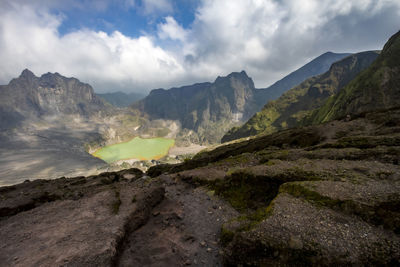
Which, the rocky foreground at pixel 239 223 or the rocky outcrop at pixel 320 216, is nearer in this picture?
the rocky outcrop at pixel 320 216

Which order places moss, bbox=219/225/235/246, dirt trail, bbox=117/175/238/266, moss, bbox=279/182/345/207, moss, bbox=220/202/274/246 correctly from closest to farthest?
moss, bbox=279/182/345/207, moss, bbox=220/202/274/246, dirt trail, bbox=117/175/238/266, moss, bbox=219/225/235/246

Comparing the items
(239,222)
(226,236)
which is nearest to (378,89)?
(239,222)

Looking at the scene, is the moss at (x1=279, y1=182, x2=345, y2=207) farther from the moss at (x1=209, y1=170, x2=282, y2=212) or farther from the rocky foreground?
the moss at (x1=209, y1=170, x2=282, y2=212)

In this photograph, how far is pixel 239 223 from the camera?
11.0 meters

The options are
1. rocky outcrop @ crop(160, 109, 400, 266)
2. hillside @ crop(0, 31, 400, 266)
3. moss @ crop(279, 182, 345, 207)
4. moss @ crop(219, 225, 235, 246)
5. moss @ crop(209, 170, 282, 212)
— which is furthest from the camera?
moss @ crop(209, 170, 282, 212)

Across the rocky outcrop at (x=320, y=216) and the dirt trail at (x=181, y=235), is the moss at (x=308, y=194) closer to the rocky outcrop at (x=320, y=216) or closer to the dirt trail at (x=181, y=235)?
the rocky outcrop at (x=320, y=216)

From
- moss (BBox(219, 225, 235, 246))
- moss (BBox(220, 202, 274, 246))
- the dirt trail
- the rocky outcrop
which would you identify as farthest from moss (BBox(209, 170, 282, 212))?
moss (BBox(219, 225, 235, 246))

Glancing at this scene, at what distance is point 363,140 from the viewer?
21250mm

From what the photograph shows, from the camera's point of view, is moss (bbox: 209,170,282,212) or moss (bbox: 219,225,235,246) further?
moss (bbox: 209,170,282,212)

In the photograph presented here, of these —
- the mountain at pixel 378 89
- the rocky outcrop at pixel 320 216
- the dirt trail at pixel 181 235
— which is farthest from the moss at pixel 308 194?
the mountain at pixel 378 89

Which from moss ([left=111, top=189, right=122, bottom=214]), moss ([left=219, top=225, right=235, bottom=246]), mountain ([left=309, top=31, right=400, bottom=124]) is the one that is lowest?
moss ([left=219, top=225, right=235, bottom=246])

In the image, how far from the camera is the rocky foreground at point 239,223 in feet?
25.9

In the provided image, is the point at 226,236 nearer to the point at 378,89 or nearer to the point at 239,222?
the point at 239,222

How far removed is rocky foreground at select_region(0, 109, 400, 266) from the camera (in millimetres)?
7891
